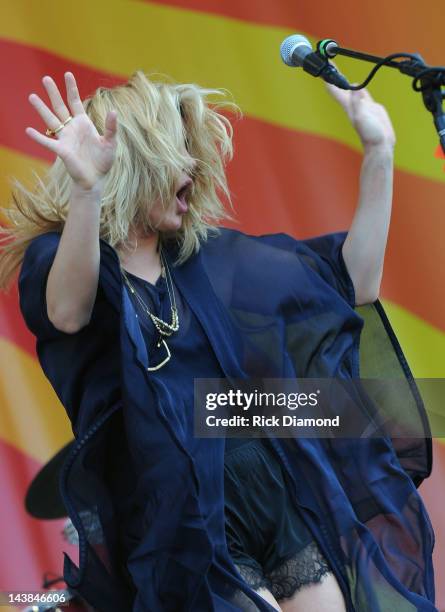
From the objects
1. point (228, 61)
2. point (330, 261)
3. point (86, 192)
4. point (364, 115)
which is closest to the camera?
point (86, 192)

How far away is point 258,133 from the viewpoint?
133 inches

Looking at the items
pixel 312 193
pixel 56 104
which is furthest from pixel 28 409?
pixel 56 104

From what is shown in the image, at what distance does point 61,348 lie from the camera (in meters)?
2.00

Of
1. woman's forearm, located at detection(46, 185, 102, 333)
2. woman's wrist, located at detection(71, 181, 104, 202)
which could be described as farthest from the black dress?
woman's wrist, located at detection(71, 181, 104, 202)

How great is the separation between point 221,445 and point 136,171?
604mm

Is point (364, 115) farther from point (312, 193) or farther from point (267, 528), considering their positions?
point (312, 193)

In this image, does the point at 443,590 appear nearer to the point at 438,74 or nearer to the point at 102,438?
the point at 102,438

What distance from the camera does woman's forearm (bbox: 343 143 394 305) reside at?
216 centimetres

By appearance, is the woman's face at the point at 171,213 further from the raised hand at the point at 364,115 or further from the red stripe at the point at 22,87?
the red stripe at the point at 22,87

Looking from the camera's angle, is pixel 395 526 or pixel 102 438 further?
pixel 395 526

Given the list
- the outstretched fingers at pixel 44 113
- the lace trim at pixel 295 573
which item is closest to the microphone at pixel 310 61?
the outstretched fingers at pixel 44 113

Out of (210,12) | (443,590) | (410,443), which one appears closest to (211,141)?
(410,443)

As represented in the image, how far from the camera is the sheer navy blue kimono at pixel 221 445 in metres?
1.88

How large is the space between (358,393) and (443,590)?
1287 mm
